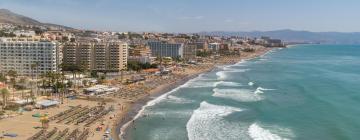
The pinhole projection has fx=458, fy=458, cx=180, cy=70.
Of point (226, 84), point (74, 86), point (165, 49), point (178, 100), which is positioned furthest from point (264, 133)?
point (165, 49)

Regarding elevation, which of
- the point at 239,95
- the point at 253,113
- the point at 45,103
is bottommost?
the point at 253,113

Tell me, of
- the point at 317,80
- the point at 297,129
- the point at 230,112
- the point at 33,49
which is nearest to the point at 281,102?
the point at 230,112

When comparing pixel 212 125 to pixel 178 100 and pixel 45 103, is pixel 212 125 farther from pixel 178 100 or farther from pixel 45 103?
pixel 45 103

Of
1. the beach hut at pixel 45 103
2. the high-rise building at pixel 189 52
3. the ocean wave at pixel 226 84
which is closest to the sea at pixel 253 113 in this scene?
the ocean wave at pixel 226 84

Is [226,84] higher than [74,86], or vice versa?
[74,86]

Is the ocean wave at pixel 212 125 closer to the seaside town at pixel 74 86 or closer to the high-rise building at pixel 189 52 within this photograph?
the seaside town at pixel 74 86

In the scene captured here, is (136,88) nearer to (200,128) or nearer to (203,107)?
(203,107)

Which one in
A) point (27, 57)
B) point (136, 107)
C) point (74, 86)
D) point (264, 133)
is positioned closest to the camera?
point (264, 133)
